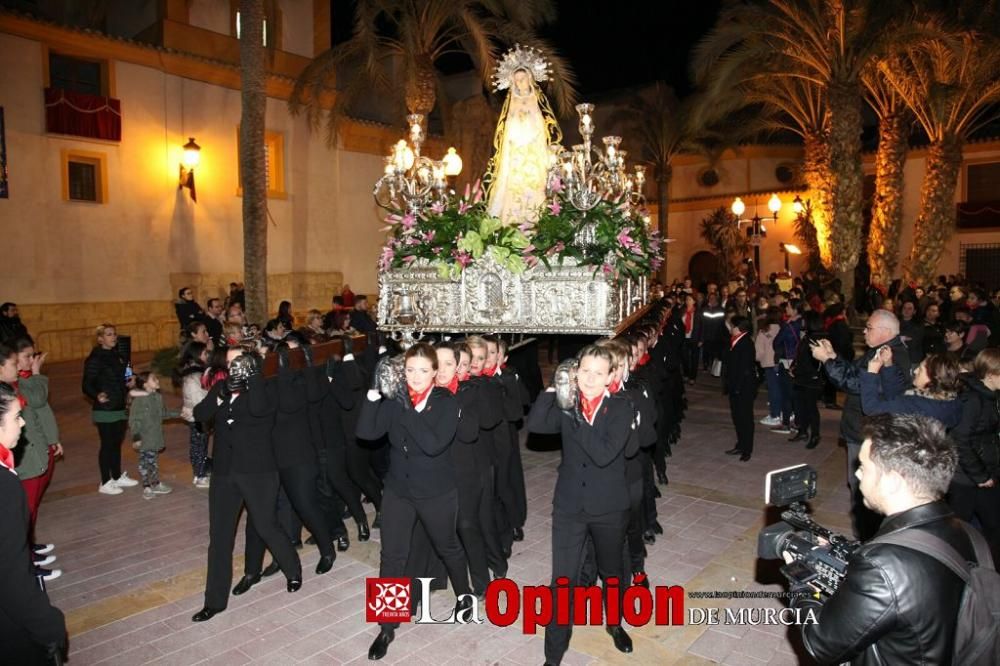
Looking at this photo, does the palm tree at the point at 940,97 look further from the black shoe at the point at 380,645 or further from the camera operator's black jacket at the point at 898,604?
the black shoe at the point at 380,645

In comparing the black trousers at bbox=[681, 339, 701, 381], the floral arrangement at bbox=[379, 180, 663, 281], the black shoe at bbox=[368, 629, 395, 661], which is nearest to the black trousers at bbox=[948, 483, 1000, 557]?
the floral arrangement at bbox=[379, 180, 663, 281]

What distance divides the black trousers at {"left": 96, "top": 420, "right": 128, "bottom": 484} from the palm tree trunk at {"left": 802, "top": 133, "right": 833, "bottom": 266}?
14407 millimetres

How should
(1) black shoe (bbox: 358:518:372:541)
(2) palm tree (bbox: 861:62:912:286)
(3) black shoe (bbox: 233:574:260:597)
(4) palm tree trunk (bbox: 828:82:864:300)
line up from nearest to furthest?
(3) black shoe (bbox: 233:574:260:597), (1) black shoe (bbox: 358:518:372:541), (4) palm tree trunk (bbox: 828:82:864:300), (2) palm tree (bbox: 861:62:912:286)

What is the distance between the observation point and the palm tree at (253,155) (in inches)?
487

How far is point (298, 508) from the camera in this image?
5.50m

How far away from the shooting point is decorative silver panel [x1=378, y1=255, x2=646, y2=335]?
6.05 metres

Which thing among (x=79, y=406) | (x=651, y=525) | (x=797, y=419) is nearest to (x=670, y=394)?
(x=797, y=419)

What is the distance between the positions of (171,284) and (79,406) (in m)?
7.41

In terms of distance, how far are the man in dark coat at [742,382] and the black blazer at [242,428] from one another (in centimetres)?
601

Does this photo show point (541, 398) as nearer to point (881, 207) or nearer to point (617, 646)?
point (617, 646)

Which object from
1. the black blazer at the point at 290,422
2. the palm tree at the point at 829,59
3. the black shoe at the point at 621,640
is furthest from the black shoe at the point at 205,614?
the palm tree at the point at 829,59

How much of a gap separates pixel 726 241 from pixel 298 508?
26955mm

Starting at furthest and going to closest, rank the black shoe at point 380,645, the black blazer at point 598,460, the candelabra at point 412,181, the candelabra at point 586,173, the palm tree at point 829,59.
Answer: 1. the palm tree at point 829,59
2. the candelabra at point 412,181
3. the candelabra at point 586,173
4. the black shoe at point 380,645
5. the black blazer at point 598,460

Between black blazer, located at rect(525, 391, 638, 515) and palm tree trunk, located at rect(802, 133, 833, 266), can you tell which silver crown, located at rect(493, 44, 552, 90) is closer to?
black blazer, located at rect(525, 391, 638, 515)
